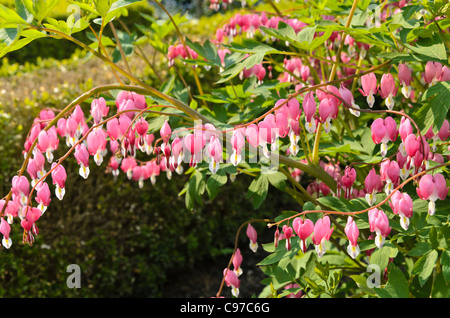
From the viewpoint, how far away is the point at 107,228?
4.09 meters

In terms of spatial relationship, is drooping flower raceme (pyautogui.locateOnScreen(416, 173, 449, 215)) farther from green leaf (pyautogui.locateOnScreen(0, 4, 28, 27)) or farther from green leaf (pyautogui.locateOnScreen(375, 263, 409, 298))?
green leaf (pyautogui.locateOnScreen(0, 4, 28, 27))

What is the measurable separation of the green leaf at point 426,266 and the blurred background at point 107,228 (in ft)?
7.70

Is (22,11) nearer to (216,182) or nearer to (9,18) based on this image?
(9,18)

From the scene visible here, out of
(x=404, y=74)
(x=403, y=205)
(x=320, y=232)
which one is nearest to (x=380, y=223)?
(x=403, y=205)

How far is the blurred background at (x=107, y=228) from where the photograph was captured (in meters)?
3.69

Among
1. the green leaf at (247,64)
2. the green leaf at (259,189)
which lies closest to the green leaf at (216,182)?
the green leaf at (259,189)

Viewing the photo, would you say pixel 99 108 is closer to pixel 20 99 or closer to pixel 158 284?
pixel 20 99

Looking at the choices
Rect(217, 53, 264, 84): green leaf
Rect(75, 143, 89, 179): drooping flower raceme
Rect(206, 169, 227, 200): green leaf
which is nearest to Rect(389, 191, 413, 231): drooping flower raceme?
Rect(217, 53, 264, 84): green leaf

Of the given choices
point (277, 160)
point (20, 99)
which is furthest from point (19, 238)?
point (277, 160)

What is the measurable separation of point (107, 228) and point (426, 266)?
3022 millimetres

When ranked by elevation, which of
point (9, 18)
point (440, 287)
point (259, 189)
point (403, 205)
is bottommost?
point (440, 287)

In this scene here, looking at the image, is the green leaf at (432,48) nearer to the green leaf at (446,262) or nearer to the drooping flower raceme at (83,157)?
the green leaf at (446,262)

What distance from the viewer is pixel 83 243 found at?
396cm

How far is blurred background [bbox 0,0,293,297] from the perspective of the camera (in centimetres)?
369
